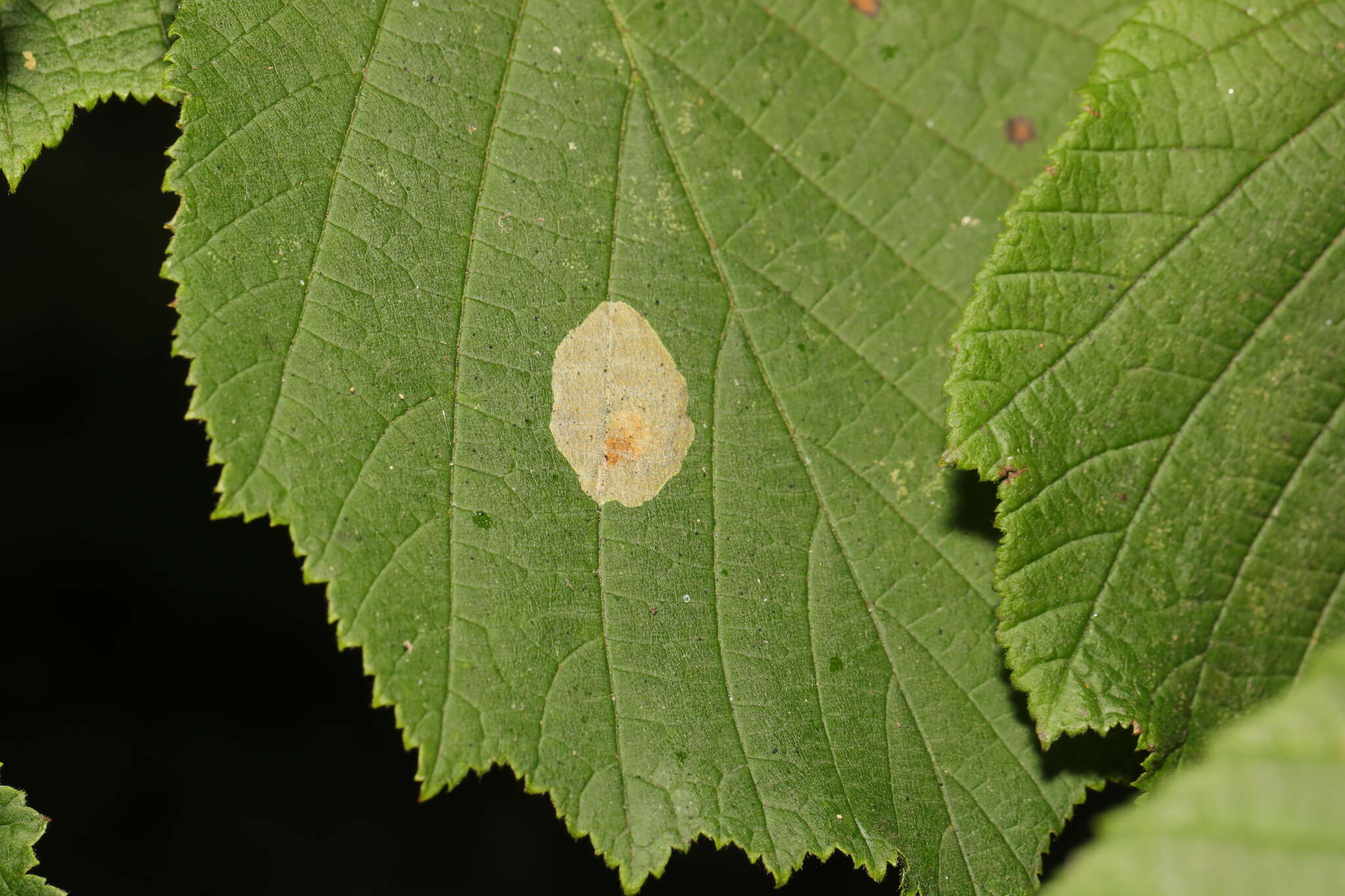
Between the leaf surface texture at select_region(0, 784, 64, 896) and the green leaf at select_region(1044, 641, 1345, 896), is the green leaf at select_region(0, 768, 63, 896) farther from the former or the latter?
the green leaf at select_region(1044, 641, 1345, 896)

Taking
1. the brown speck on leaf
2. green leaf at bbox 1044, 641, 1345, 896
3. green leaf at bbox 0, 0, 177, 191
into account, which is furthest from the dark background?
green leaf at bbox 1044, 641, 1345, 896

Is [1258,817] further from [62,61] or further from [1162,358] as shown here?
[62,61]

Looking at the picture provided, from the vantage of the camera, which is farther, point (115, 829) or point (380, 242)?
point (115, 829)

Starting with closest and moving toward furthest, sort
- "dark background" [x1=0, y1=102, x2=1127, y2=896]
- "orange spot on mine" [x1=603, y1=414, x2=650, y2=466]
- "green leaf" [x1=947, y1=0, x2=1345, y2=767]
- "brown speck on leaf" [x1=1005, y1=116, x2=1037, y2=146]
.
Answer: "green leaf" [x1=947, y1=0, x2=1345, y2=767]
"orange spot on mine" [x1=603, y1=414, x2=650, y2=466]
"brown speck on leaf" [x1=1005, y1=116, x2=1037, y2=146]
"dark background" [x1=0, y1=102, x2=1127, y2=896]

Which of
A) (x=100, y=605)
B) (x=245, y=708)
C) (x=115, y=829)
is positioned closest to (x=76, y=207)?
(x=100, y=605)

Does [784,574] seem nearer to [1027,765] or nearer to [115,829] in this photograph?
[1027,765]
